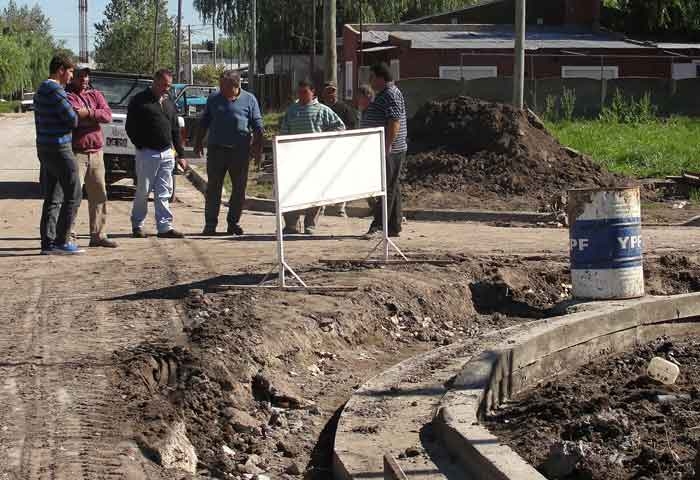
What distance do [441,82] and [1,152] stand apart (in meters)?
12.6

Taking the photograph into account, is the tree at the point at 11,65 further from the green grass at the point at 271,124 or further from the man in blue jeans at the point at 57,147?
the man in blue jeans at the point at 57,147

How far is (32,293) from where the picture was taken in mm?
10109

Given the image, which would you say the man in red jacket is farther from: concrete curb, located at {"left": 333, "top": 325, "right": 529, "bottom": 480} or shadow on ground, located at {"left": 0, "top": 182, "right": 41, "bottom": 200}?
shadow on ground, located at {"left": 0, "top": 182, "right": 41, "bottom": 200}

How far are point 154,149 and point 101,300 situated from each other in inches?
174

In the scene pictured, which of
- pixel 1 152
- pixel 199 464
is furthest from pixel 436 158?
pixel 1 152

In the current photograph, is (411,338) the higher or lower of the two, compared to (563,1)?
lower

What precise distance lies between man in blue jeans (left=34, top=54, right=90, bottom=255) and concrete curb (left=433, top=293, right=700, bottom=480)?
5.47 m

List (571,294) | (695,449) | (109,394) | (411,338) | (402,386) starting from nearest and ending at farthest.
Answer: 1. (695,449)
2. (109,394)
3. (402,386)
4. (411,338)
5. (571,294)

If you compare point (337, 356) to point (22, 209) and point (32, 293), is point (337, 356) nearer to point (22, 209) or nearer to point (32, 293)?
point (32, 293)

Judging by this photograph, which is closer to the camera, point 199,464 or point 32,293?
point 199,464

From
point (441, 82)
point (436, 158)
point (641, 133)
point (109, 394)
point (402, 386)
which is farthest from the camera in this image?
point (441, 82)

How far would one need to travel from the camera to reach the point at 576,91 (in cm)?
3544

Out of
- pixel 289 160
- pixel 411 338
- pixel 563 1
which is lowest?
pixel 411 338

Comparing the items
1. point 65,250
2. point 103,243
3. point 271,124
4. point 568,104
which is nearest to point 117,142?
point 103,243
